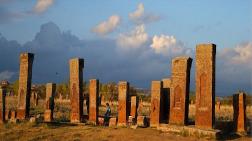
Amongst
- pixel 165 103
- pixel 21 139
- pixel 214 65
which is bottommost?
pixel 21 139

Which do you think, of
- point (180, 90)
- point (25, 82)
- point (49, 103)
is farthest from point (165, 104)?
point (25, 82)

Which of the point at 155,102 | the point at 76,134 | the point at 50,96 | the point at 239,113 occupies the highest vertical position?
the point at 50,96

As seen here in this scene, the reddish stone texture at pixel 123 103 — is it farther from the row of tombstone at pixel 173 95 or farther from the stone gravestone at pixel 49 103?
the stone gravestone at pixel 49 103

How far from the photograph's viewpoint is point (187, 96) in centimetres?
1850

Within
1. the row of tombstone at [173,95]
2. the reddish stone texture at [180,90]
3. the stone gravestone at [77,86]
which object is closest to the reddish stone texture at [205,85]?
the row of tombstone at [173,95]

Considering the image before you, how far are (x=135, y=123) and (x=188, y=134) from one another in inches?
157

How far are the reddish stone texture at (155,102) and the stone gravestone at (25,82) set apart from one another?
7257 millimetres

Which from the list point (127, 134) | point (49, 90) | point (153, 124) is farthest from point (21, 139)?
point (49, 90)

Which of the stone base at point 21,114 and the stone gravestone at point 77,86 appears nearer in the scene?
the stone gravestone at point 77,86

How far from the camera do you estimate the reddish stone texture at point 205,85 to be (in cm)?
1723

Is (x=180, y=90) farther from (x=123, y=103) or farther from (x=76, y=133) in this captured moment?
(x=76, y=133)

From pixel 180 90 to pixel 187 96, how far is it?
39 centimetres

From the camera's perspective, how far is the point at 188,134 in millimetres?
16953

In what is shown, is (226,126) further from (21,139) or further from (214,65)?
(21,139)
